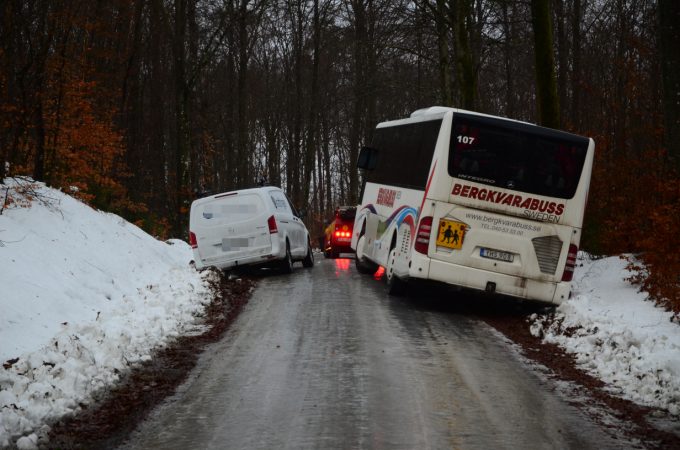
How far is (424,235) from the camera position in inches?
527

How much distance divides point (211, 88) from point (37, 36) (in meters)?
32.0

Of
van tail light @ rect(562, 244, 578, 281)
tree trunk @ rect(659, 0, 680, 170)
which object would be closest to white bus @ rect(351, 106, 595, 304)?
van tail light @ rect(562, 244, 578, 281)

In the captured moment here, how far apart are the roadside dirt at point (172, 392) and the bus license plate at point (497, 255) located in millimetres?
1024

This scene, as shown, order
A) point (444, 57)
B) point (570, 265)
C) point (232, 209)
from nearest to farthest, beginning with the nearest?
point (570, 265) < point (232, 209) < point (444, 57)

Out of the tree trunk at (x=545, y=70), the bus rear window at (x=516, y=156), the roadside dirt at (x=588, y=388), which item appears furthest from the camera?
the tree trunk at (x=545, y=70)

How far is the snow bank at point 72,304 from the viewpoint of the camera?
7.20 metres

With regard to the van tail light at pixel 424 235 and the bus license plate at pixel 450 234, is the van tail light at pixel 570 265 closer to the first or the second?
the bus license plate at pixel 450 234

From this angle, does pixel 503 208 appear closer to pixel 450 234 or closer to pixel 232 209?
pixel 450 234

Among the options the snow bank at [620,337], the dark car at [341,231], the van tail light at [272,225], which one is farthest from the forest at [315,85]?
the van tail light at [272,225]

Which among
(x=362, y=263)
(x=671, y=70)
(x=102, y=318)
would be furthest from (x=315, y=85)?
(x=102, y=318)

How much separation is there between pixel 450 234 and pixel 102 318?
18.4 ft

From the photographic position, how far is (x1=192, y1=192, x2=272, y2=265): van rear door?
18.3m

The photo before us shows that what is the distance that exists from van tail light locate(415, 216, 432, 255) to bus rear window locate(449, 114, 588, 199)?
892 mm

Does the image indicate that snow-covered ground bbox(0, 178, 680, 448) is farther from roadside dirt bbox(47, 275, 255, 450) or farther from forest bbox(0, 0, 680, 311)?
forest bbox(0, 0, 680, 311)
